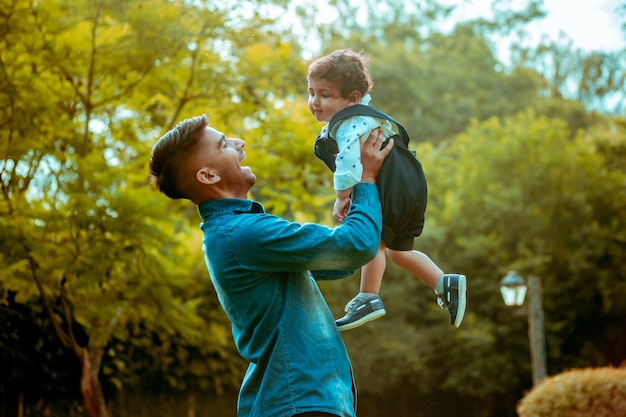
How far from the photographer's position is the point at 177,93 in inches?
352

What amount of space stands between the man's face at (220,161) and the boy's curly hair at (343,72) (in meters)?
0.45

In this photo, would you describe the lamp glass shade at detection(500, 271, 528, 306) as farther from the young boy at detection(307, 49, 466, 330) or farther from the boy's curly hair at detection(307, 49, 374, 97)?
the boy's curly hair at detection(307, 49, 374, 97)

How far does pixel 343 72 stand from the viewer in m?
2.49

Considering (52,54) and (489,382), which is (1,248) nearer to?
(52,54)

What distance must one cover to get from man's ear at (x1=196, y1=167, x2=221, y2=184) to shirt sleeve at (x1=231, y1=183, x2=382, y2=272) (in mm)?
176

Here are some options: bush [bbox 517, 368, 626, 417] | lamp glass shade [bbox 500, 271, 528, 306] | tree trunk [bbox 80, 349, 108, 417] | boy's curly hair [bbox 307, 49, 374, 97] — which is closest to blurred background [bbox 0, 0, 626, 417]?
tree trunk [bbox 80, 349, 108, 417]

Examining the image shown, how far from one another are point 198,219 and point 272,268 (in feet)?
26.9

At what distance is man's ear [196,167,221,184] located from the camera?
218 centimetres

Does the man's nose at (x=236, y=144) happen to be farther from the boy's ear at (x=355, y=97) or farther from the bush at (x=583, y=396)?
the bush at (x=583, y=396)

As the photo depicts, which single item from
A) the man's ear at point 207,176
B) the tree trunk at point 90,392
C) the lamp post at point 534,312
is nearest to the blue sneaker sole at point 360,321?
the man's ear at point 207,176

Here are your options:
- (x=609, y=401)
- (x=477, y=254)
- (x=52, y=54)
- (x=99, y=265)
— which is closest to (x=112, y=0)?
(x=52, y=54)

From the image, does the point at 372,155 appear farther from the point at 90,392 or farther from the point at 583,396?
the point at 90,392

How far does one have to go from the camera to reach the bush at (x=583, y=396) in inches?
329

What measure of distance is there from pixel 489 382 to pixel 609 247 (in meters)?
3.86
